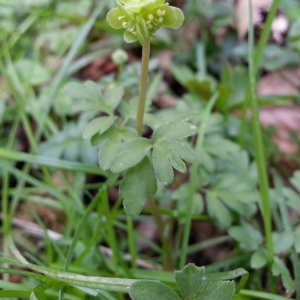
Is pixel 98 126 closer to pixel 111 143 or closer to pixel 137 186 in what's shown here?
pixel 111 143

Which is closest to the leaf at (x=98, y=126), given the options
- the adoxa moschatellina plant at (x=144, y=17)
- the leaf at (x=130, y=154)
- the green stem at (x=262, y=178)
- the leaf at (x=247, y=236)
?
the leaf at (x=130, y=154)

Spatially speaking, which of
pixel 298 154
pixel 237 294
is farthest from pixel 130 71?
pixel 237 294

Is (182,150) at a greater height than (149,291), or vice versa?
(182,150)

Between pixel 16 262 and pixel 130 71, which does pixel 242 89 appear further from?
pixel 16 262

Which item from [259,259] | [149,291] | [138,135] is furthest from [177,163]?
[259,259]

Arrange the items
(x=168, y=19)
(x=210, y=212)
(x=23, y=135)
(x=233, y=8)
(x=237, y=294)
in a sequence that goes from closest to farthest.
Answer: (x=168, y=19) → (x=237, y=294) → (x=210, y=212) → (x=23, y=135) → (x=233, y=8)
